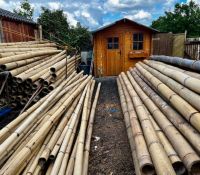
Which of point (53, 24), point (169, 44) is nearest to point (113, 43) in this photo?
point (169, 44)

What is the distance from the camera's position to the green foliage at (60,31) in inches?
779

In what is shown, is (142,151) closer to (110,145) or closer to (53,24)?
(110,145)

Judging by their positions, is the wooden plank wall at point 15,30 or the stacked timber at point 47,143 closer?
the stacked timber at point 47,143

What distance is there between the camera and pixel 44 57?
354 inches

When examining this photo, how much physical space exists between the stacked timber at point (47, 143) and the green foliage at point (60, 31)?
14.8 m

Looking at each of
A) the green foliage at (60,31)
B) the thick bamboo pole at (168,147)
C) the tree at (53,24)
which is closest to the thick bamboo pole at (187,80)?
the thick bamboo pole at (168,147)

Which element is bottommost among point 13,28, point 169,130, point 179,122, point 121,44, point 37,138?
point 37,138

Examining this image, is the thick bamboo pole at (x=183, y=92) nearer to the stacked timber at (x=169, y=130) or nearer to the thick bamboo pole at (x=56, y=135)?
the stacked timber at (x=169, y=130)

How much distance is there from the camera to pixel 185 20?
91.8 ft

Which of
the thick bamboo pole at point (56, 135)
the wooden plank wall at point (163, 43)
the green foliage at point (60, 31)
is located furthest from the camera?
the green foliage at point (60, 31)

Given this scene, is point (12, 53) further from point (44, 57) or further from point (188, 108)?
point (188, 108)

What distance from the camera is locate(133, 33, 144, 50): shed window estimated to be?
1264 centimetres

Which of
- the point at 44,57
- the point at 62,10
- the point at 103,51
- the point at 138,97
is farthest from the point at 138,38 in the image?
the point at 62,10

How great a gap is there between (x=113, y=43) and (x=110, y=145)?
28.9 ft
